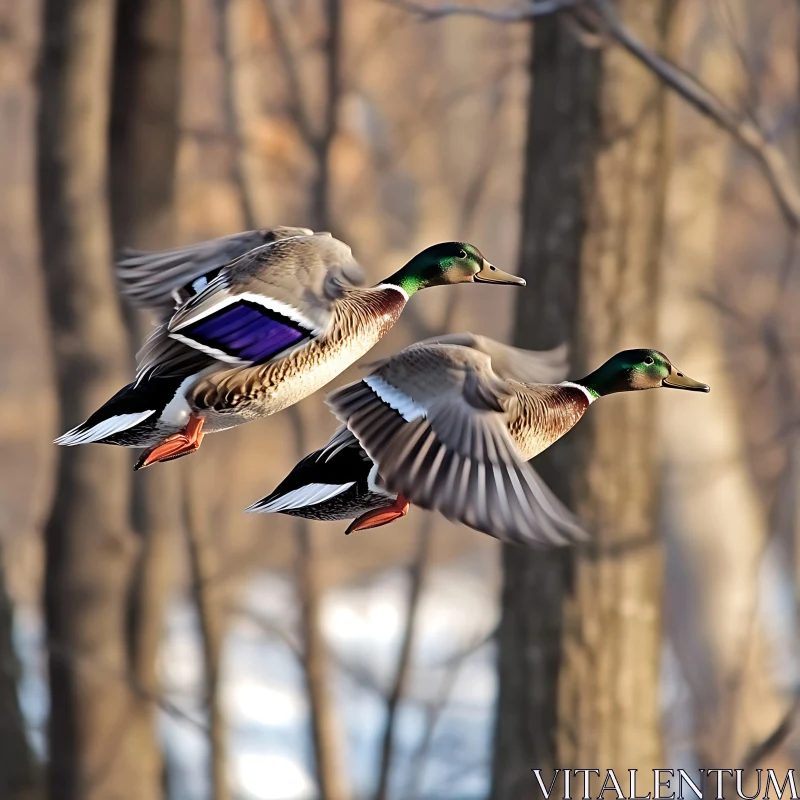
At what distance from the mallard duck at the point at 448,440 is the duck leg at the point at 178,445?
0.43 feet

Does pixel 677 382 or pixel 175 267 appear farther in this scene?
pixel 175 267

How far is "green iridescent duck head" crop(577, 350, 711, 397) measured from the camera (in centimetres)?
199

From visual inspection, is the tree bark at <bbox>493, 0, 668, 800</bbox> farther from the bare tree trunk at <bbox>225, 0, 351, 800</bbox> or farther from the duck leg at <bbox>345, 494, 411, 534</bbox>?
the bare tree trunk at <bbox>225, 0, 351, 800</bbox>

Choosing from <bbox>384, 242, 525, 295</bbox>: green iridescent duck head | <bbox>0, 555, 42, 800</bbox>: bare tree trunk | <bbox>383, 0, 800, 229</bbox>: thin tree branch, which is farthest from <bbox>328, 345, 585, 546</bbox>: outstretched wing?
<bbox>0, 555, 42, 800</bbox>: bare tree trunk

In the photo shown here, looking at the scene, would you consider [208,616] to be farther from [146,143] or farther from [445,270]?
[445,270]

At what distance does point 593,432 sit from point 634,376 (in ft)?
7.86

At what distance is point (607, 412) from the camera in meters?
4.44

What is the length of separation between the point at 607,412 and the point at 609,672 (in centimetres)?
95

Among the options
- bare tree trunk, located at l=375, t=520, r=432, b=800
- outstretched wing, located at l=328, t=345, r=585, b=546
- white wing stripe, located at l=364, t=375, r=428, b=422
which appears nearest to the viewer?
outstretched wing, located at l=328, t=345, r=585, b=546

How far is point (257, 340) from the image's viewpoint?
1.79m

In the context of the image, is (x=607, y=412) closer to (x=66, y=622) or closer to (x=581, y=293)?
(x=581, y=293)

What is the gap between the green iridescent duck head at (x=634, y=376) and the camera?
6.54 feet

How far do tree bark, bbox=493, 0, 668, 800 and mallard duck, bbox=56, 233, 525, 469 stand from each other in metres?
2.45

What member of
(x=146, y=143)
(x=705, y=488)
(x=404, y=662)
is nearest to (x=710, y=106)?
(x=146, y=143)
